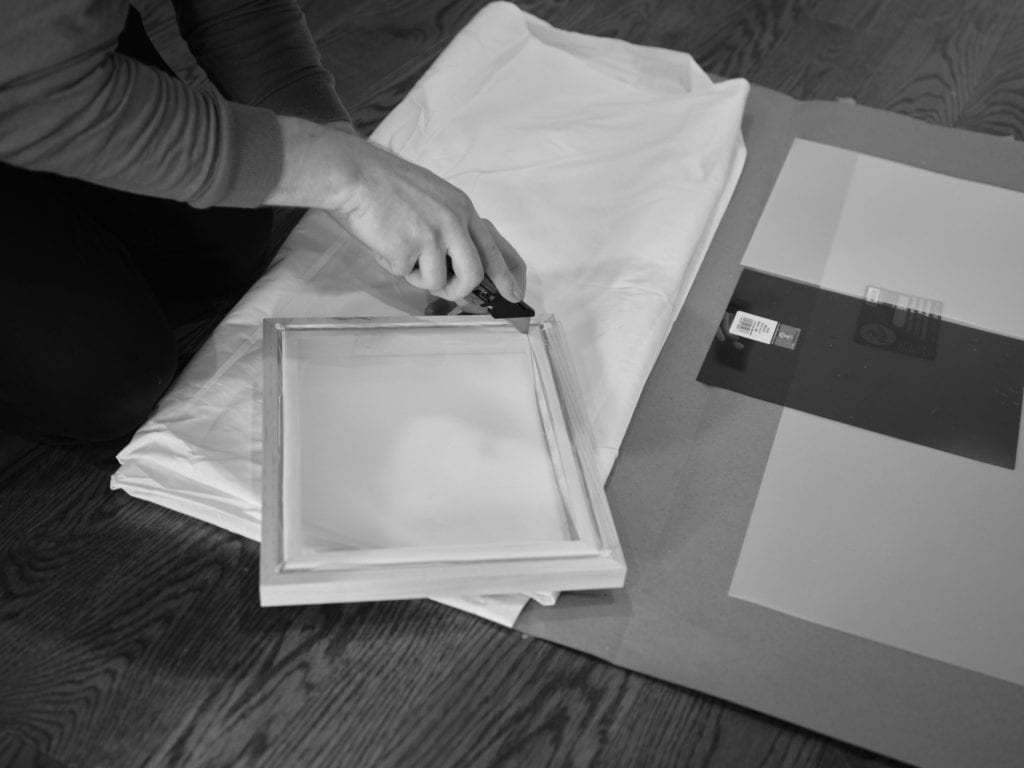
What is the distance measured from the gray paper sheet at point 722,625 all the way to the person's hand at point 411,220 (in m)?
0.30

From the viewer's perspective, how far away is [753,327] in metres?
1.30

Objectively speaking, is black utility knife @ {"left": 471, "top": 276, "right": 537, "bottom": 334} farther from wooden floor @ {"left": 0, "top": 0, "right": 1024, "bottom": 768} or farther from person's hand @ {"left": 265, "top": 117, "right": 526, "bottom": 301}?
wooden floor @ {"left": 0, "top": 0, "right": 1024, "bottom": 768}

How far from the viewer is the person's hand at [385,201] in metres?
0.95

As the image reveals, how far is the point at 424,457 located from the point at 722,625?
0.34m

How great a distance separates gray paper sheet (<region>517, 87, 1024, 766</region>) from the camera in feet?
3.08

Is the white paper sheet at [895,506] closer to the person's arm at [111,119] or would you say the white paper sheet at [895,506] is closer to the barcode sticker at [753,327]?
the barcode sticker at [753,327]

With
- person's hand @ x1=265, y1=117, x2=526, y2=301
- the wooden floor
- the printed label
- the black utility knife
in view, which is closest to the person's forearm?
person's hand @ x1=265, y1=117, x2=526, y2=301

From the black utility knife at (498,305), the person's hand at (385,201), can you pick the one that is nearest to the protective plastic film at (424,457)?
the black utility knife at (498,305)

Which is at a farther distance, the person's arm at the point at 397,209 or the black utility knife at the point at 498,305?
the black utility knife at the point at 498,305

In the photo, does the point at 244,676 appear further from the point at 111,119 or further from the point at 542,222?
the point at 542,222

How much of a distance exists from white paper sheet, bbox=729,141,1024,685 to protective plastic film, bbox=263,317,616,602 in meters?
0.22

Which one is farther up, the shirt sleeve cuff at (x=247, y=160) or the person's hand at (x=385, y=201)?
the shirt sleeve cuff at (x=247, y=160)

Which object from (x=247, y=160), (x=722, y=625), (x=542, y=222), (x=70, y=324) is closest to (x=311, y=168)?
(x=247, y=160)

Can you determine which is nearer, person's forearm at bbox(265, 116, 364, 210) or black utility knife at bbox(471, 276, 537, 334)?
person's forearm at bbox(265, 116, 364, 210)
